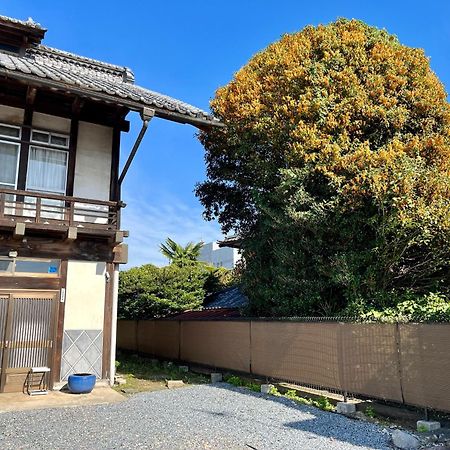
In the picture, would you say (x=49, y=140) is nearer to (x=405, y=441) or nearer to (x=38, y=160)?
(x=38, y=160)

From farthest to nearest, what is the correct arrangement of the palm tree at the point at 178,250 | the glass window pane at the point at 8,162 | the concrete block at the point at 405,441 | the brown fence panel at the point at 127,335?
1. the palm tree at the point at 178,250
2. the brown fence panel at the point at 127,335
3. the glass window pane at the point at 8,162
4. the concrete block at the point at 405,441

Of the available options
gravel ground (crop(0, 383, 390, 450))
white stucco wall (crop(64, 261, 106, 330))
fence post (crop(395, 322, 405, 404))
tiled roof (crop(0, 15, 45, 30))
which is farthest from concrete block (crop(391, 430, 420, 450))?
tiled roof (crop(0, 15, 45, 30))

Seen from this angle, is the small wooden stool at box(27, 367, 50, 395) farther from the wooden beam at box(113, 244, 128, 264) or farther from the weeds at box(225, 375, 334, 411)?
the weeds at box(225, 375, 334, 411)

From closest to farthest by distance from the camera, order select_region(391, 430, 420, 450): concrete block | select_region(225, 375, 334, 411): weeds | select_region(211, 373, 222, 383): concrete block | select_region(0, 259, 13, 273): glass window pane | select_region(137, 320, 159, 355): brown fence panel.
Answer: select_region(391, 430, 420, 450): concrete block
select_region(225, 375, 334, 411): weeds
select_region(0, 259, 13, 273): glass window pane
select_region(211, 373, 222, 383): concrete block
select_region(137, 320, 159, 355): brown fence panel

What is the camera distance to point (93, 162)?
11.5 meters

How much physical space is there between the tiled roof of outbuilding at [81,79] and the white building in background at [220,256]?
2928cm

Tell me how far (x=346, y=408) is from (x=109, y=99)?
8086mm

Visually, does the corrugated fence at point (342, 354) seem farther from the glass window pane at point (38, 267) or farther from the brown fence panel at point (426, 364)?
the glass window pane at point (38, 267)

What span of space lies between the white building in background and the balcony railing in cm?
3143

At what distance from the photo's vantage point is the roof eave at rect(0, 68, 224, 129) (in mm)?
9359

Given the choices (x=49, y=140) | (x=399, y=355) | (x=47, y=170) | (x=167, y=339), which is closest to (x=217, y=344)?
(x=167, y=339)

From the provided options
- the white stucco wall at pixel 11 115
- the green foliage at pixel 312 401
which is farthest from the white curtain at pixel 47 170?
the green foliage at pixel 312 401

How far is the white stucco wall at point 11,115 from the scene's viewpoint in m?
10.7

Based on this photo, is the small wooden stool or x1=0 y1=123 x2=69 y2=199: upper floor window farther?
x1=0 y1=123 x2=69 y2=199: upper floor window
